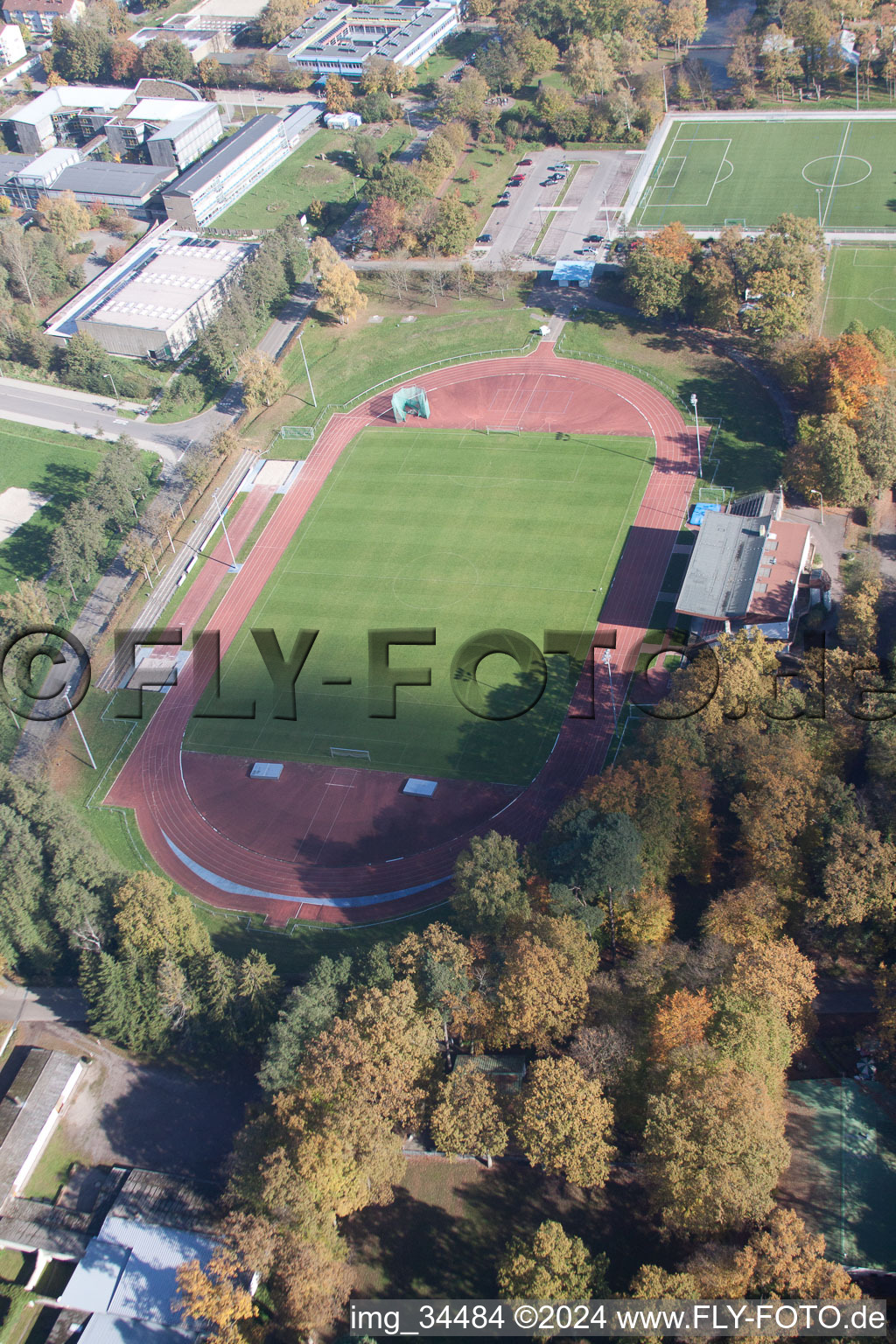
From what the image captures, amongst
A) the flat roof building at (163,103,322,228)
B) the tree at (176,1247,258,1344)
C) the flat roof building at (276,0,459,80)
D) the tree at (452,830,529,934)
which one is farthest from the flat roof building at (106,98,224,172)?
the tree at (176,1247,258,1344)

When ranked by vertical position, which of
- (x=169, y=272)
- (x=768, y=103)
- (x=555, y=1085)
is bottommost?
(x=555, y=1085)

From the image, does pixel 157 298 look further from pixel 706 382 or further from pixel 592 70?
pixel 592 70

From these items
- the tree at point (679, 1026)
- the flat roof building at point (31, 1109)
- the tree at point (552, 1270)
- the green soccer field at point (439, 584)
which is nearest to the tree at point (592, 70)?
the green soccer field at point (439, 584)

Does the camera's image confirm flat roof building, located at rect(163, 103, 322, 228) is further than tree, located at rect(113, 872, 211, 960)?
Yes

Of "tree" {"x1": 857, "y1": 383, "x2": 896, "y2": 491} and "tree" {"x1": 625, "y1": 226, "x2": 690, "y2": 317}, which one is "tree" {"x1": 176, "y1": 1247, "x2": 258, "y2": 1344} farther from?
"tree" {"x1": 625, "y1": 226, "x2": 690, "y2": 317}

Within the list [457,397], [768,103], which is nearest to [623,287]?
[457,397]

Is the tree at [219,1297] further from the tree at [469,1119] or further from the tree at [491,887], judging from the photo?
the tree at [491,887]

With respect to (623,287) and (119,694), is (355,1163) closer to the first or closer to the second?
(119,694)
